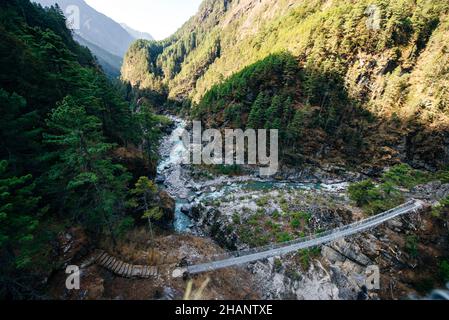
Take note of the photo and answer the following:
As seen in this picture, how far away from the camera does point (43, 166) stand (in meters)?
16.6

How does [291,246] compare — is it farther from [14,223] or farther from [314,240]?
[14,223]

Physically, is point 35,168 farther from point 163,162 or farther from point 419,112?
point 419,112

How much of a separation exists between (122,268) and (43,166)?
9.67 m

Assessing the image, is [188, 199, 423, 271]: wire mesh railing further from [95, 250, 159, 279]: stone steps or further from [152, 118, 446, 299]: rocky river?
[95, 250, 159, 279]: stone steps

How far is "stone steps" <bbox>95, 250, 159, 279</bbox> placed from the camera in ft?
55.2

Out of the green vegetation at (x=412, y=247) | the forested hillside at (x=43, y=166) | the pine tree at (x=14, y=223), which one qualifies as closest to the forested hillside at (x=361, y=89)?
the green vegetation at (x=412, y=247)

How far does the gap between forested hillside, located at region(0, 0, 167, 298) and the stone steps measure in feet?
5.83

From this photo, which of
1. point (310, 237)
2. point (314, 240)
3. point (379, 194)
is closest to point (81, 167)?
point (310, 237)

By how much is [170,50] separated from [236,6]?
6146 centimetres

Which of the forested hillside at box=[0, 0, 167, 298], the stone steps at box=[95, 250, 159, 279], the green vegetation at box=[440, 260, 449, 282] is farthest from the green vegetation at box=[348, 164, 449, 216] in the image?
the forested hillside at box=[0, 0, 167, 298]

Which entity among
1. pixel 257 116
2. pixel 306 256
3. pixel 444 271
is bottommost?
pixel 444 271

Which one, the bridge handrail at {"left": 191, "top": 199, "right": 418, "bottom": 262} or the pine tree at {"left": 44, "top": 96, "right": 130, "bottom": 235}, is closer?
the pine tree at {"left": 44, "top": 96, "right": 130, "bottom": 235}

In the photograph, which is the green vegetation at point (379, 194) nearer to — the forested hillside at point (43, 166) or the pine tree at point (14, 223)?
the forested hillside at point (43, 166)
